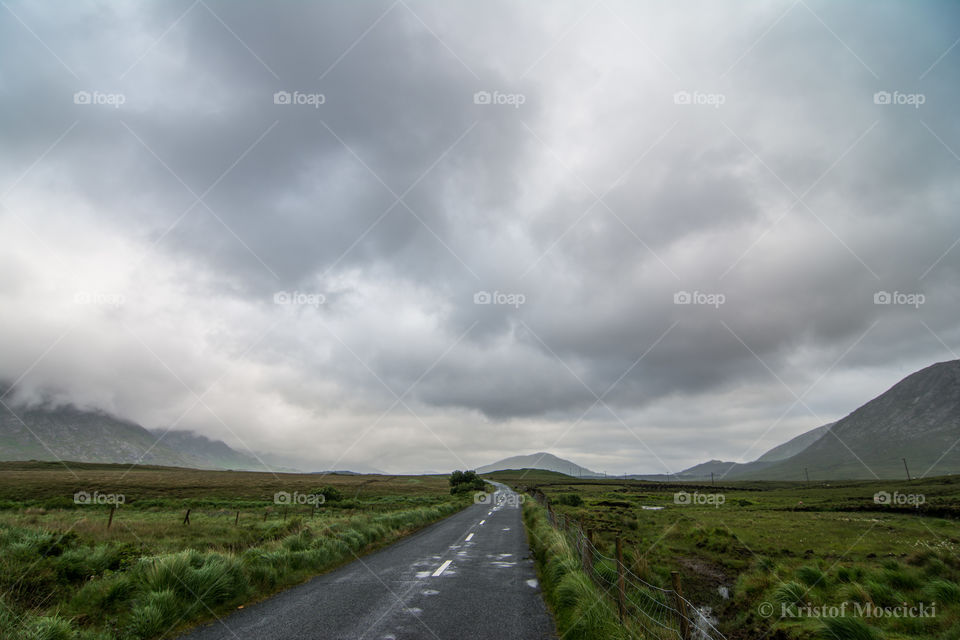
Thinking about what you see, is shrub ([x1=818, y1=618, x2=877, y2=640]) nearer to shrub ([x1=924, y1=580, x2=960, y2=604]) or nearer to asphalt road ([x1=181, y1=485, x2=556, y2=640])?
Answer: shrub ([x1=924, y1=580, x2=960, y2=604])

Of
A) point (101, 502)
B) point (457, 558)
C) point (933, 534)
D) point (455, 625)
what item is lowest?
point (101, 502)

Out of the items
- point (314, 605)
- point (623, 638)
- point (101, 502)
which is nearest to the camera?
point (623, 638)

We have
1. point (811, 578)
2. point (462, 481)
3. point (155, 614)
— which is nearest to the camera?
point (155, 614)

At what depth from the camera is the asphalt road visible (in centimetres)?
729

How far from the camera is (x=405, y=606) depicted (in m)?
8.82

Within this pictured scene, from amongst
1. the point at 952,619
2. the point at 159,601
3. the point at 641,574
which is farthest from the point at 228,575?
the point at 952,619

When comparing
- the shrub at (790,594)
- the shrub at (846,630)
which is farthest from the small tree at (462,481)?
the shrub at (846,630)

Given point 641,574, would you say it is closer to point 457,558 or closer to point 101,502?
point 457,558

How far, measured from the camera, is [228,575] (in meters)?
9.45

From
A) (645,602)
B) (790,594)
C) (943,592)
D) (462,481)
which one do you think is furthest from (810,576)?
(462,481)

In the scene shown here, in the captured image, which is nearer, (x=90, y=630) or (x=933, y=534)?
(x=90, y=630)

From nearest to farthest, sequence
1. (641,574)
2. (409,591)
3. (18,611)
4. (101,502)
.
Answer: (18,611), (409,591), (641,574), (101,502)

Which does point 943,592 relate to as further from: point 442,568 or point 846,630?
point 442,568

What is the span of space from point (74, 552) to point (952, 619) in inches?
876
